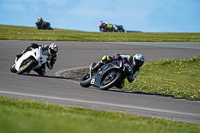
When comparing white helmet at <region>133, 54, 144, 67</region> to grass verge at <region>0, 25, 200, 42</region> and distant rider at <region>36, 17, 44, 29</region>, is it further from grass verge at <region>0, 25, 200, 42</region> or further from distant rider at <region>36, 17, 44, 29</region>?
distant rider at <region>36, 17, 44, 29</region>

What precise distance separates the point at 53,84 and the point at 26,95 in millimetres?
2375

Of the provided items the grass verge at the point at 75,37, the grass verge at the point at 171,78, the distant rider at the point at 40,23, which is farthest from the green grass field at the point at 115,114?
the distant rider at the point at 40,23

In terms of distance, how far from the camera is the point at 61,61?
17.7 meters

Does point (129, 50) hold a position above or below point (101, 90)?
above

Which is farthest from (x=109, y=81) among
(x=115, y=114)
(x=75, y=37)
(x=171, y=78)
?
(x=75, y=37)

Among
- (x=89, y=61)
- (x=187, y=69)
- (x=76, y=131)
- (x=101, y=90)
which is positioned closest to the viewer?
(x=76, y=131)

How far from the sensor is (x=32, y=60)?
41.5ft

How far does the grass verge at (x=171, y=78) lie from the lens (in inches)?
471

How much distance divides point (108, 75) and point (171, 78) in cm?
555

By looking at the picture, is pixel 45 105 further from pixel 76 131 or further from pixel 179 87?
pixel 179 87

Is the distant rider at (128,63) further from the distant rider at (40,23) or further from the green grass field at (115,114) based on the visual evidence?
the distant rider at (40,23)

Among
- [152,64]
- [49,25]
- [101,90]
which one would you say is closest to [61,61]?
[152,64]

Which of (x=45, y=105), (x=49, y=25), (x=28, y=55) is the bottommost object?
(x=45, y=105)

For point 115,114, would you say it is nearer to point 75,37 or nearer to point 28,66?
point 28,66
